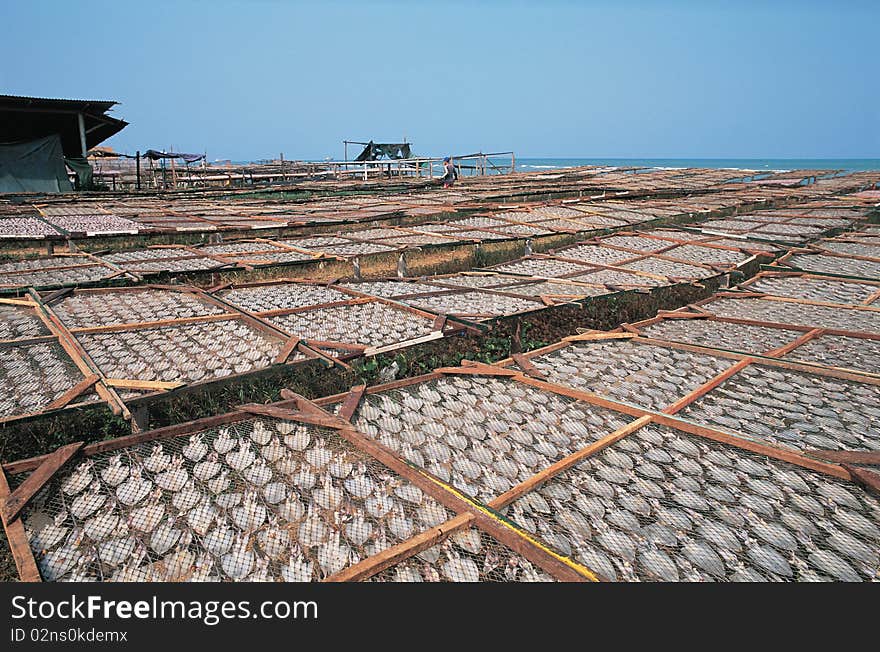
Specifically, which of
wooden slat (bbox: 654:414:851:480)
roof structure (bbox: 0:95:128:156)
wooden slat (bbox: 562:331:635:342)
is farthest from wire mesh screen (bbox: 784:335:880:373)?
roof structure (bbox: 0:95:128:156)

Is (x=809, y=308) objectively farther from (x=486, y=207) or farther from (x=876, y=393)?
(x=486, y=207)

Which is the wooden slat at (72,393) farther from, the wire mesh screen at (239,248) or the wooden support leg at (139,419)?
the wire mesh screen at (239,248)

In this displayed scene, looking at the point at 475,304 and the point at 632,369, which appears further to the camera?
the point at 475,304

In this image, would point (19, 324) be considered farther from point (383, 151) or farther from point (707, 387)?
point (383, 151)

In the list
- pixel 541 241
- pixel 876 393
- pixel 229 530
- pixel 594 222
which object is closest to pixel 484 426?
pixel 229 530

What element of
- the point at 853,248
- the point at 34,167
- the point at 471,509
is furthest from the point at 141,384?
the point at 34,167

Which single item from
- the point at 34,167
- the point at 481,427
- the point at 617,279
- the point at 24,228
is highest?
the point at 34,167

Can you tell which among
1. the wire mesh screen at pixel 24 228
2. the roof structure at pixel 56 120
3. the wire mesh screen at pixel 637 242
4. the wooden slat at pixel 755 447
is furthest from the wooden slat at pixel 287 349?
the roof structure at pixel 56 120
